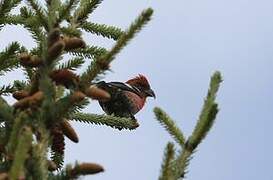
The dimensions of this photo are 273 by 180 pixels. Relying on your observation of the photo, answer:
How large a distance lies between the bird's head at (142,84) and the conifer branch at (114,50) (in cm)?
657

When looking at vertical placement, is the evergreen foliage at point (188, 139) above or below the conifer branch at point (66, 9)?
below

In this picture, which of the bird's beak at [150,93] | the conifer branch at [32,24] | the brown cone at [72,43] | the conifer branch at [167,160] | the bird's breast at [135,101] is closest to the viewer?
the conifer branch at [167,160]

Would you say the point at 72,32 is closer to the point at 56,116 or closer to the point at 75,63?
the point at 75,63

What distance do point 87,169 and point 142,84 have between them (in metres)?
7.12

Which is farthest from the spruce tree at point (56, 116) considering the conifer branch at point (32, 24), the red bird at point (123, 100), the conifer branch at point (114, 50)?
the red bird at point (123, 100)

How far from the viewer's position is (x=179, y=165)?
200cm

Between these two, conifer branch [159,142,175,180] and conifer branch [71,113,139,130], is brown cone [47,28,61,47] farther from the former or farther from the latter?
conifer branch [71,113,139,130]

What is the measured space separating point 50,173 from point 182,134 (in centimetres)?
57

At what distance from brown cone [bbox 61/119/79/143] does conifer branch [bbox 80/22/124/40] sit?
6.71 feet

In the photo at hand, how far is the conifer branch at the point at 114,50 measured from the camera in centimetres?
211

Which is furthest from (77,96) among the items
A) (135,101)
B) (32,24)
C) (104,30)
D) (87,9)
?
(135,101)

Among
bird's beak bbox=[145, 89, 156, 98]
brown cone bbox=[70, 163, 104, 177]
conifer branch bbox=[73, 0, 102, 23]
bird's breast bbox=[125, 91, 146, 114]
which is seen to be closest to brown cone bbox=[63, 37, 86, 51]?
brown cone bbox=[70, 163, 104, 177]

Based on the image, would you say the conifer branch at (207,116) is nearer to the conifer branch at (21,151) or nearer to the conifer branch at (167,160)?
the conifer branch at (167,160)

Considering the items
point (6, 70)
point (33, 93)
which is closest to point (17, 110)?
point (33, 93)
